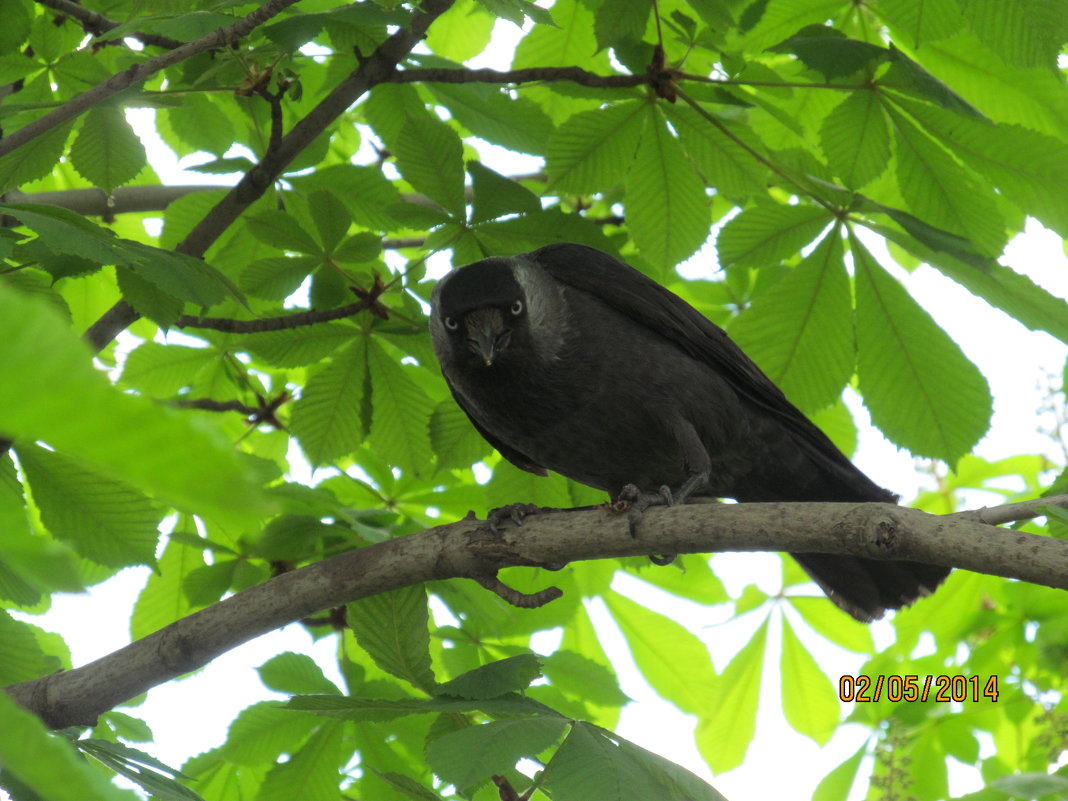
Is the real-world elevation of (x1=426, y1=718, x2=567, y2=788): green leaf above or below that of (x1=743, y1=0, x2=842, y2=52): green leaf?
below

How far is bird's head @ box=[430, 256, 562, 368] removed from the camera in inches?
153

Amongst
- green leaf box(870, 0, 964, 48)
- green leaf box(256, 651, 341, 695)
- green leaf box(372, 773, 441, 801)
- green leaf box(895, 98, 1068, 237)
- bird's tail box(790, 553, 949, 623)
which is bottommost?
green leaf box(372, 773, 441, 801)

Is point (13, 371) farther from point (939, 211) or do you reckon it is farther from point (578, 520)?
point (939, 211)

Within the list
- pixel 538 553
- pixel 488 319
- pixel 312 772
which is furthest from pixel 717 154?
pixel 312 772

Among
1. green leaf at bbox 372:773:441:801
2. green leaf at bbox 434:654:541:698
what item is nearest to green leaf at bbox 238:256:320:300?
green leaf at bbox 434:654:541:698

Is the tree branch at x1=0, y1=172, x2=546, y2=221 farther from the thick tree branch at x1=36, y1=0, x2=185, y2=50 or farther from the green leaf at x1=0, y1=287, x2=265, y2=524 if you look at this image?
the green leaf at x1=0, y1=287, x2=265, y2=524

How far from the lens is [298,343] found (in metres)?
3.76

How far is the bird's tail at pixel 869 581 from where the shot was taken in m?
4.08

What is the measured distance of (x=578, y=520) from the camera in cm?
280

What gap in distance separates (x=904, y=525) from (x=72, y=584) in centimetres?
181

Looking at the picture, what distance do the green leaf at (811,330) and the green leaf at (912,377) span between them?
7 cm

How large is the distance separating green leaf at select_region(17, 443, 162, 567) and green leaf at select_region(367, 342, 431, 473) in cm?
129

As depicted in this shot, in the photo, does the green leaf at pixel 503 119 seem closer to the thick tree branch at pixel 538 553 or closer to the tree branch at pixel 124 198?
the tree branch at pixel 124 198

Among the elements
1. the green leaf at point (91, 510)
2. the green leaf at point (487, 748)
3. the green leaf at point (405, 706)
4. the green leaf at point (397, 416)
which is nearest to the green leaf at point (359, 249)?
the green leaf at point (397, 416)
